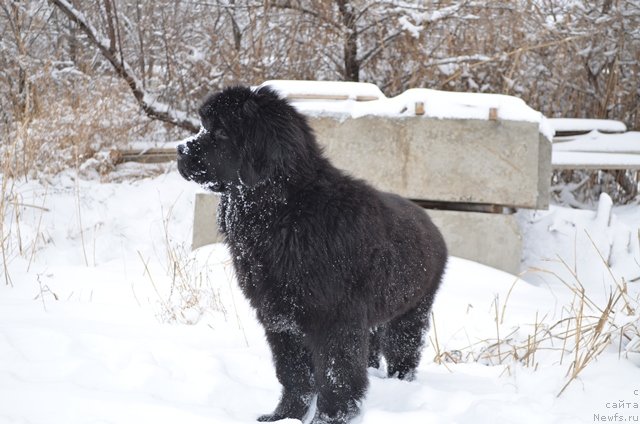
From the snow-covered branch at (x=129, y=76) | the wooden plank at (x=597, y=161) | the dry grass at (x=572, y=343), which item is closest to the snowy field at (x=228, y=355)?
the dry grass at (x=572, y=343)

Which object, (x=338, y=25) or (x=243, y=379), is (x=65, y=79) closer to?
(x=338, y=25)

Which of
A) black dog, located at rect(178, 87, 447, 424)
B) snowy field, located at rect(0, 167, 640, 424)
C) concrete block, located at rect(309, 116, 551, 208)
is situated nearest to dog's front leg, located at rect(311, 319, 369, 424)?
black dog, located at rect(178, 87, 447, 424)

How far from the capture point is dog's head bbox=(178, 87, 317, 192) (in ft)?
9.79

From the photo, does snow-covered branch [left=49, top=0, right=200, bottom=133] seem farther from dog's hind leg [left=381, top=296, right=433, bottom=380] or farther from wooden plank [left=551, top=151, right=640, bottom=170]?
dog's hind leg [left=381, top=296, right=433, bottom=380]

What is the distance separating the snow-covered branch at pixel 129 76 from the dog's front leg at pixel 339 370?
22.2 feet

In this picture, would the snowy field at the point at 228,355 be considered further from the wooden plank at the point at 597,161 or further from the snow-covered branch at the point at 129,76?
the snow-covered branch at the point at 129,76

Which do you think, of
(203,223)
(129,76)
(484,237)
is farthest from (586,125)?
(129,76)

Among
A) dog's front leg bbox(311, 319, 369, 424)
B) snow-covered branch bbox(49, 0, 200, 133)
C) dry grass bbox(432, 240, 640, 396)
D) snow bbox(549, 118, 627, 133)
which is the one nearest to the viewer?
dog's front leg bbox(311, 319, 369, 424)

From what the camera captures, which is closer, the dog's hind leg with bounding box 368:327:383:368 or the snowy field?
the snowy field

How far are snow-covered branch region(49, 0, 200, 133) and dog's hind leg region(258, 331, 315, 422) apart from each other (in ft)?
21.5

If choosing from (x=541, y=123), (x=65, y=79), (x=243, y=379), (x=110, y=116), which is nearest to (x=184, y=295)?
(x=243, y=379)

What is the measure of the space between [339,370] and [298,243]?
1.95 ft

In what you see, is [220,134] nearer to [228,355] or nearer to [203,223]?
[228,355]

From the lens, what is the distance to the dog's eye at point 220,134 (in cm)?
306
